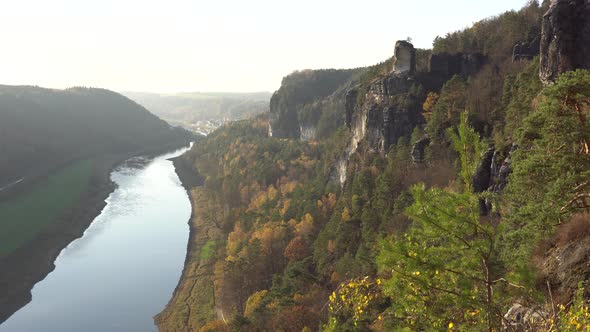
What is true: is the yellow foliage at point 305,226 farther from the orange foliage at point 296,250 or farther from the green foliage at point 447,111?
the green foliage at point 447,111

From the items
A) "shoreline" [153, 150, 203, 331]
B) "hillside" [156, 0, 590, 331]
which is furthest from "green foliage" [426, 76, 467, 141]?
"shoreline" [153, 150, 203, 331]

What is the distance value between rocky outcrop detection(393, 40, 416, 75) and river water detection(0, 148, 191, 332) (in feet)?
211

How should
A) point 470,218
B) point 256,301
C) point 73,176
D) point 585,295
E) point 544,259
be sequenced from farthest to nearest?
point 73,176 → point 256,301 → point 544,259 → point 585,295 → point 470,218

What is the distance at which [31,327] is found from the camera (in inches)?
2721

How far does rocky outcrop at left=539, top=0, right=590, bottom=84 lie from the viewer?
137ft

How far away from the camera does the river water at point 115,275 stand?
233ft

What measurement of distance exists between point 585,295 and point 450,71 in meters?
80.8

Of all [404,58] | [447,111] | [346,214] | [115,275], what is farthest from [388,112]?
[115,275]

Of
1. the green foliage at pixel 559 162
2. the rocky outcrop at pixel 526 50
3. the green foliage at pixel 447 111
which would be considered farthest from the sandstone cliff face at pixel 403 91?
the green foliage at pixel 559 162

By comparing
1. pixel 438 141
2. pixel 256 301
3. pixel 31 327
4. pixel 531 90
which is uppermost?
pixel 531 90

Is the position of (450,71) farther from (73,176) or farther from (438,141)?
(73,176)

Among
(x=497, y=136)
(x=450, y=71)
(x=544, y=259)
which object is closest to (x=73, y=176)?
(x=450, y=71)

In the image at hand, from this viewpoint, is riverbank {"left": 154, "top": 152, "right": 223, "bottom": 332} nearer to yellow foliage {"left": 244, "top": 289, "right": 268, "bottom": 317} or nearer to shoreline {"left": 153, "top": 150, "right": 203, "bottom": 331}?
shoreline {"left": 153, "top": 150, "right": 203, "bottom": 331}

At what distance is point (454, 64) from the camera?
3420 inches
